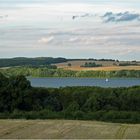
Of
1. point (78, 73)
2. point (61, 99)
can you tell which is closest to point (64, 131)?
point (61, 99)

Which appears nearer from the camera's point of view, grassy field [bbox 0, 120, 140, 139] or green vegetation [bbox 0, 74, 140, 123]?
grassy field [bbox 0, 120, 140, 139]

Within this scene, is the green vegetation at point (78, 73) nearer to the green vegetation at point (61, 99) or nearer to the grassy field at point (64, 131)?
the green vegetation at point (61, 99)

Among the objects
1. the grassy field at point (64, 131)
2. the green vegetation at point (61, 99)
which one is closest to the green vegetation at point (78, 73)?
the green vegetation at point (61, 99)

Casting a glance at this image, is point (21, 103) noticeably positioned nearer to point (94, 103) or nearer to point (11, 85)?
point (11, 85)

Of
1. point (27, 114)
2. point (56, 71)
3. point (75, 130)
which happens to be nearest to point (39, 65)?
point (56, 71)

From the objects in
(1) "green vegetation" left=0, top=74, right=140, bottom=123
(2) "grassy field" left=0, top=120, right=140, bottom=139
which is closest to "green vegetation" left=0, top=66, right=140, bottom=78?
(1) "green vegetation" left=0, top=74, right=140, bottom=123

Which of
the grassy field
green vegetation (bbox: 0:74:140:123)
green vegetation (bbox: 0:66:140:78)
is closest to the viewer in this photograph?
the grassy field

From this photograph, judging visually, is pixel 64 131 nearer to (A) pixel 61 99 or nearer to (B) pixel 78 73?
(A) pixel 61 99

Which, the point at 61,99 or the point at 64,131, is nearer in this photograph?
the point at 64,131

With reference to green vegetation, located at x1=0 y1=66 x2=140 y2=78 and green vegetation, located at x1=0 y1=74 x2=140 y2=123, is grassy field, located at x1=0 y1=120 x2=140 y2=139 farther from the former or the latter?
green vegetation, located at x1=0 y1=66 x2=140 y2=78
